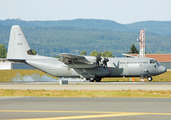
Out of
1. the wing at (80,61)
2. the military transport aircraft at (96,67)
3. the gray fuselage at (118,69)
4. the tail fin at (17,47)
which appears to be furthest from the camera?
the tail fin at (17,47)

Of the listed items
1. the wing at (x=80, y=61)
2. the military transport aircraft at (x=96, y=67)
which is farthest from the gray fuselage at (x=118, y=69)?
the wing at (x=80, y=61)

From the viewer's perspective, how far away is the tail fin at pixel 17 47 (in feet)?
145

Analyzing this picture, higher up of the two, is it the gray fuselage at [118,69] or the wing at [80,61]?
the wing at [80,61]

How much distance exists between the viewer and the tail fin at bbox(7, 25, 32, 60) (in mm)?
44344

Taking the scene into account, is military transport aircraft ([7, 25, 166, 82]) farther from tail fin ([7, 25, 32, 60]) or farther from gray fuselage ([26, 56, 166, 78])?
tail fin ([7, 25, 32, 60])

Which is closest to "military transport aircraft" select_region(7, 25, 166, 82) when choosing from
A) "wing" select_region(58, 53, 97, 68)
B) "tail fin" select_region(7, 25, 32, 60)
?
"wing" select_region(58, 53, 97, 68)

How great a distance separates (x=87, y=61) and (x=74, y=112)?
2702 centimetres

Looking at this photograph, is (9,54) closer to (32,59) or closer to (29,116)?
(32,59)

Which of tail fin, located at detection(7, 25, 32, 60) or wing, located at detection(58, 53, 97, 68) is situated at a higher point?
tail fin, located at detection(7, 25, 32, 60)

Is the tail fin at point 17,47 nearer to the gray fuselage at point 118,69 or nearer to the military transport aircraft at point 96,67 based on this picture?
the military transport aircraft at point 96,67

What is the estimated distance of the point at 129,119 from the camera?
40.2ft

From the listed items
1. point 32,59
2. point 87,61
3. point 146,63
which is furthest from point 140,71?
point 32,59

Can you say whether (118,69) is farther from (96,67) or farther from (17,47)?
(17,47)

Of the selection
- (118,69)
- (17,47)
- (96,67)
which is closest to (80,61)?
(96,67)
